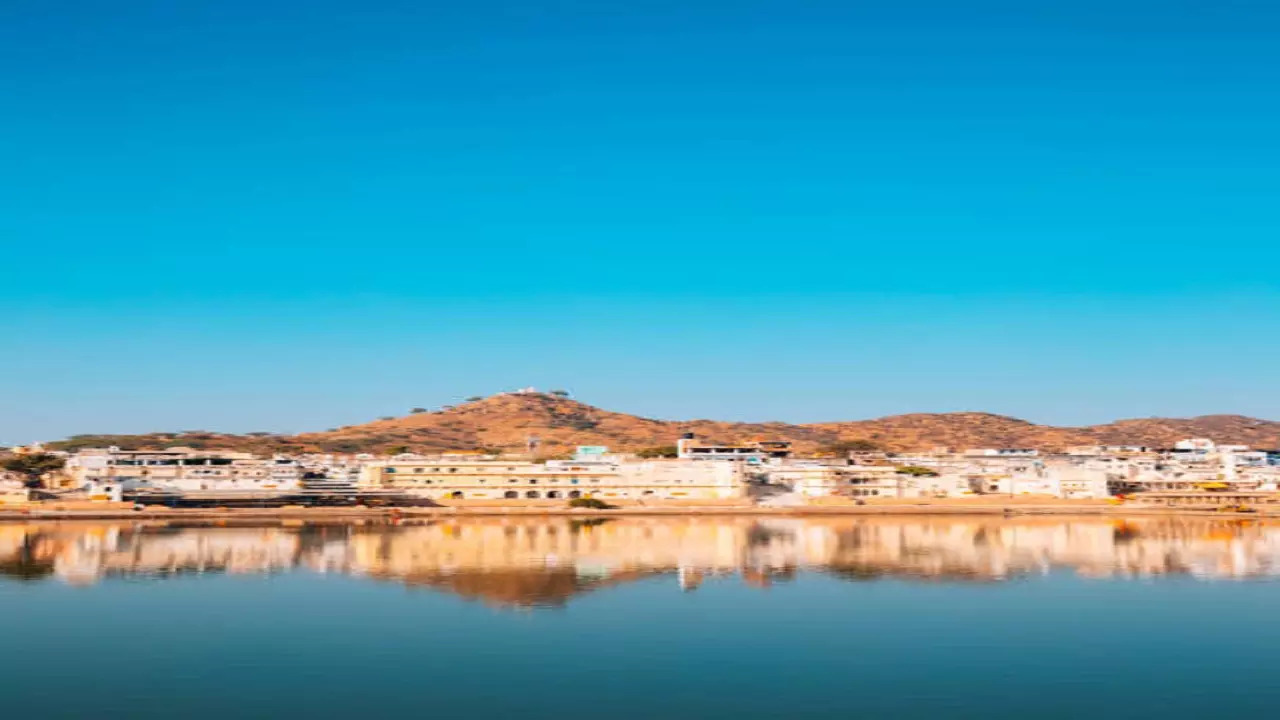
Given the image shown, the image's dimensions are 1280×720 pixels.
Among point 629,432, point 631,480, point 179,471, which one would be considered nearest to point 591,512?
point 631,480

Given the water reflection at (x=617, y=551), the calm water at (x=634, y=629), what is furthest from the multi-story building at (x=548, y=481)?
the calm water at (x=634, y=629)

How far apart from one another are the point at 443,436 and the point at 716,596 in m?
123

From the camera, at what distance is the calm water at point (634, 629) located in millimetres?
22062

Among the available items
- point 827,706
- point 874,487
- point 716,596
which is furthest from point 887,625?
point 874,487

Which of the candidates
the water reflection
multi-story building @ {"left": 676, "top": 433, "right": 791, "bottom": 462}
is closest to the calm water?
the water reflection

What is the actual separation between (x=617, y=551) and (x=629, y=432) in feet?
376

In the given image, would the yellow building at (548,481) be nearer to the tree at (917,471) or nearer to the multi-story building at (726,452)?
the multi-story building at (726,452)

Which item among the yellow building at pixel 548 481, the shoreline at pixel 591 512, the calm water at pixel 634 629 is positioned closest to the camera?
the calm water at pixel 634 629

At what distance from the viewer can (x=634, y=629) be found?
2933cm

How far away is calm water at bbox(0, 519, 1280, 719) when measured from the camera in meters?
22.1

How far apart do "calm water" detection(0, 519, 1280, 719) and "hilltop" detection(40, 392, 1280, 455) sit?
91.5 m

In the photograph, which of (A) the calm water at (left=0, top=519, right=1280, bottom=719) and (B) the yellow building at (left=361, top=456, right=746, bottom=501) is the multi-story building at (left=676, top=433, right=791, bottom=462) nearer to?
(B) the yellow building at (left=361, top=456, right=746, bottom=501)

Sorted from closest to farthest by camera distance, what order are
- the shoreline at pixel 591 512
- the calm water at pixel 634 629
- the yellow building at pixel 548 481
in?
the calm water at pixel 634 629, the shoreline at pixel 591 512, the yellow building at pixel 548 481

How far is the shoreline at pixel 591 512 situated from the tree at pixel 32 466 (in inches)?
492
